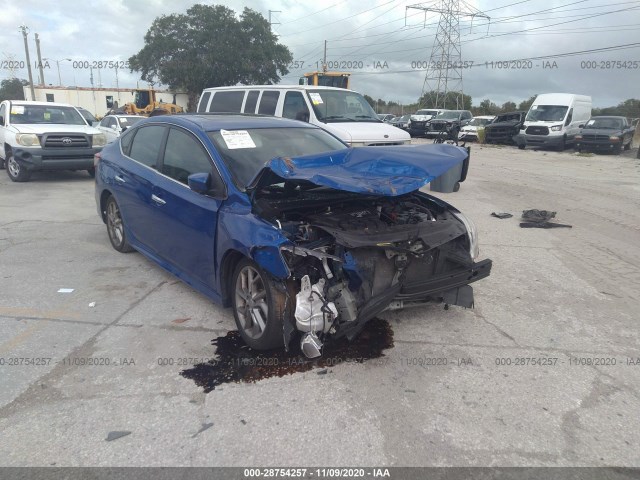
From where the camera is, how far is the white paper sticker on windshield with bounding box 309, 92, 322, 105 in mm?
10633

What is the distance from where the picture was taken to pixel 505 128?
25281 mm

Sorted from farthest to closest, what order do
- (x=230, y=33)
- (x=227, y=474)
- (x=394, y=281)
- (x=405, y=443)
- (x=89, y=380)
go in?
1. (x=230, y=33)
2. (x=394, y=281)
3. (x=89, y=380)
4. (x=405, y=443)
5. (x=227, y=474)

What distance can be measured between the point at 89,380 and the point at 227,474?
1425 mm

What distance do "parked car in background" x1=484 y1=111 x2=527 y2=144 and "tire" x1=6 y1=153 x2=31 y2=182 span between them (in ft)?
71.8

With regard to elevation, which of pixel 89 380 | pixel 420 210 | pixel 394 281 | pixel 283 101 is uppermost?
pixel 283 101

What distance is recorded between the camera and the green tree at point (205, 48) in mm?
41750

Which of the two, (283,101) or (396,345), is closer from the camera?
(396,345)

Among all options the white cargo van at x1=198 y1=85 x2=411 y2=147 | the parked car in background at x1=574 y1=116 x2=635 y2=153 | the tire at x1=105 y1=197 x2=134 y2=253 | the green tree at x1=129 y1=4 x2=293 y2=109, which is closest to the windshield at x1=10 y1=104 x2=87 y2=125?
the white cargo van at x1=198 y1=85 x2=411 y2=147

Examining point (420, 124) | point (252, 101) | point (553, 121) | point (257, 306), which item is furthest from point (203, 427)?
point (420, 124)

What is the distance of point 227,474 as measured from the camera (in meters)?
2.49

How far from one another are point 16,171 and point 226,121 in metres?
9.72

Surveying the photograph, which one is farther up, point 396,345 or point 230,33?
point 230,33

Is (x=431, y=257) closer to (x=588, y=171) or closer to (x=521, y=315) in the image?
(x=521, y=315)

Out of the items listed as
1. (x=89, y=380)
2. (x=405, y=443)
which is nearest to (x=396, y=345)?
(x=405, y=443)
